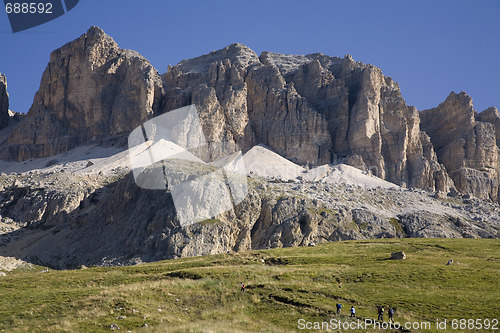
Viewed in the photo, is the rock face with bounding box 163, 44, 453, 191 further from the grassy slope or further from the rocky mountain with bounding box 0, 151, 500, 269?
the grassy slope

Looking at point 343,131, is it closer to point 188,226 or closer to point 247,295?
point 188,226

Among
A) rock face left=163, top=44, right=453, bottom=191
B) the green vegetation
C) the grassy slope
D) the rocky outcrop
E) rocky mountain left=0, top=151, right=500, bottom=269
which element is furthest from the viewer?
rock face left=163, top=44, right=453, bottom=191

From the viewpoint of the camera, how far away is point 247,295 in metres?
42.9

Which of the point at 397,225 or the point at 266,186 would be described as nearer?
the point at 397,225

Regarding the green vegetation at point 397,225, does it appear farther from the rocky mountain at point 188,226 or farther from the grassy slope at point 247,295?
the grassy slope at point 247,295

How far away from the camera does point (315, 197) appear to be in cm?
13162

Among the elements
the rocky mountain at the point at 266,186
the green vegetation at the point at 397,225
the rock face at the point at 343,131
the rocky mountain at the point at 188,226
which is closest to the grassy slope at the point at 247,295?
the rocky mountain at the point at 188,226

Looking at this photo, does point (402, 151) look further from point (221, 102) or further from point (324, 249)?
point (324, 249)

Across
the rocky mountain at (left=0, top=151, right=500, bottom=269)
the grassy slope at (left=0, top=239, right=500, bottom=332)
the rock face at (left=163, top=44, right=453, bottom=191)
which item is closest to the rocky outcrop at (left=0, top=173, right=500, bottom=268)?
the rocky mountain at (left=0, top=151, right=500, bottom=269)

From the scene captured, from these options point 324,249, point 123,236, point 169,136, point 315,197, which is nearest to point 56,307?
point 324,249

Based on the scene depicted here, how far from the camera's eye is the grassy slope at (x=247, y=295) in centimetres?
3422

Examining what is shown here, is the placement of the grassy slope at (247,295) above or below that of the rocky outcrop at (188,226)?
below

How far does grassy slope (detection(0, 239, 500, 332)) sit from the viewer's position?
34219mm

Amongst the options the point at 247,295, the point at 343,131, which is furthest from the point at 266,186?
the point at 247,295
